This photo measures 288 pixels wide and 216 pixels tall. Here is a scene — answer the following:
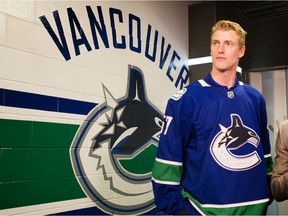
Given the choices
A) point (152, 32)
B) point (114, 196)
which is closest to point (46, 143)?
point (114, 196)

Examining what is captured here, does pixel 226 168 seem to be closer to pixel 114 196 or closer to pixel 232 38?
pixel 232 38

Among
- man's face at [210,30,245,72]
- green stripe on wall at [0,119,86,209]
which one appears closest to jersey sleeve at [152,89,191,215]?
man's face at [210,30,245,72]

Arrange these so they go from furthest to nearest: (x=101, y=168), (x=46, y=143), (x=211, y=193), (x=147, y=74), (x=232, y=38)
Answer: (x=147, y=74)
(x=101, y=168)
(x=46, y=143)
(x=232, y=38)
(x=211, y=193)

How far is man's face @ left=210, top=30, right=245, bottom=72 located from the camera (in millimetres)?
1606

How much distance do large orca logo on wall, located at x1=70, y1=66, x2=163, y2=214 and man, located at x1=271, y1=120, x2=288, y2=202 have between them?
1189 mm

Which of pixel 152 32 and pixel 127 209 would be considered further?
pixel 152 32

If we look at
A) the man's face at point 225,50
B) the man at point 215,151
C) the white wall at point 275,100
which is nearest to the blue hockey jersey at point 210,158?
the man at point 215,151

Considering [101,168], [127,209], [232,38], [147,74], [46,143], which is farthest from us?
[147,74]

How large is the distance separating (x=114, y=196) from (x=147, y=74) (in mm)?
1078

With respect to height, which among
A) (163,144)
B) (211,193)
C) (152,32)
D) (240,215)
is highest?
(152,32)

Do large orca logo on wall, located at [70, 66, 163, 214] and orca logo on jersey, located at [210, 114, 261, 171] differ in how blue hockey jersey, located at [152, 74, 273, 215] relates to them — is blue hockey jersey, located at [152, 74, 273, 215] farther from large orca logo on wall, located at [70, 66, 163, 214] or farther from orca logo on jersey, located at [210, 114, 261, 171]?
large orca logo on wall, located at [70, 66, 163, 214]

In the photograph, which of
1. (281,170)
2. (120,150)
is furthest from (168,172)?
(120,150)

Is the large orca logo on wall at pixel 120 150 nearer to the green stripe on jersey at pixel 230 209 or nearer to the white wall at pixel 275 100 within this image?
the green stripe on jersey at pixel 230 209

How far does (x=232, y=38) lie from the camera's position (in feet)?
5.32
